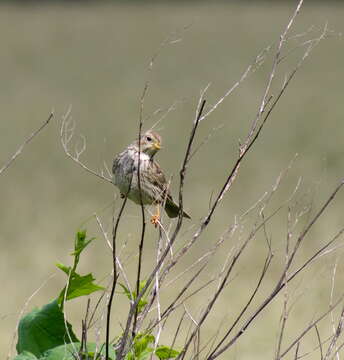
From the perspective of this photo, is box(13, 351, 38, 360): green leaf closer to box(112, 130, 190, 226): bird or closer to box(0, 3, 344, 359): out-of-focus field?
box(112, 130, 190, 226): bird

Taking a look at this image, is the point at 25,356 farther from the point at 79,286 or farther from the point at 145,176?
the point at 145,176

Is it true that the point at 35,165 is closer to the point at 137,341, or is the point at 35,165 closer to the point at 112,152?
the point at 112,152

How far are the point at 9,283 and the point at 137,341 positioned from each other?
235 inches

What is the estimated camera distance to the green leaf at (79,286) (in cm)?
212

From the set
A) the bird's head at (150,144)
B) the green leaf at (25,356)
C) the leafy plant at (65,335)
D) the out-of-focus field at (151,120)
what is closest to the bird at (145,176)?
the bird's head at (150,144)

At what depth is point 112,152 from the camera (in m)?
8.74

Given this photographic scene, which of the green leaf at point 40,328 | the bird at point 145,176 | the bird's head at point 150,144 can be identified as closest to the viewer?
the green leaf at point 40,328

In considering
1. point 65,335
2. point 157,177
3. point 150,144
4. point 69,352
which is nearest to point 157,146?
point 150,144

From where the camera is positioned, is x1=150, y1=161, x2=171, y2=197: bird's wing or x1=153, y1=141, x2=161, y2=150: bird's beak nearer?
x1=150, y1=161, x2=171, y2=197: bird's wing

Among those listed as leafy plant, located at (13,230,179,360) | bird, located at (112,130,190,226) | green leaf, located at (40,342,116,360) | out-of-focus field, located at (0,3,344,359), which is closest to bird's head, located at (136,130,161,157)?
bird, located at (112,130,190,226)

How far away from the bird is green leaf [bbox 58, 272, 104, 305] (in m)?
0.70

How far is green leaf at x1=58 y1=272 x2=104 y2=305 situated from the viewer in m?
2.12

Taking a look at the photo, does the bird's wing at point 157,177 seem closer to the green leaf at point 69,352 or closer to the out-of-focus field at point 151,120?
the green leaf at point 69,352

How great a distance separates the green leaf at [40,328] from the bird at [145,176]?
702mm
